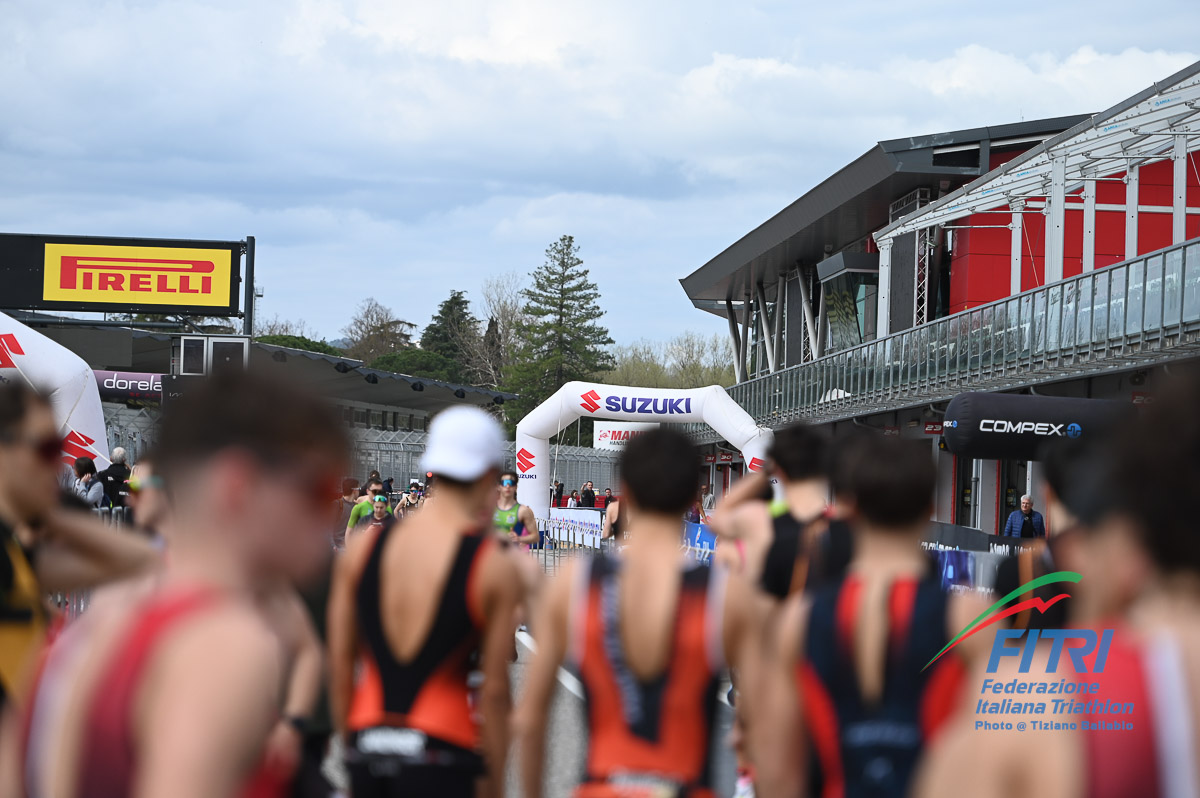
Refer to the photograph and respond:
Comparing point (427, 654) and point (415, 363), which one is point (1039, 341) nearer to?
point (427, 654)

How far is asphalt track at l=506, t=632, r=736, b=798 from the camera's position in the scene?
6.65 m

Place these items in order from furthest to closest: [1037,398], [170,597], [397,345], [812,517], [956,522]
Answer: [397,345], [956,522], [1037,398], [812,517], [170,597]

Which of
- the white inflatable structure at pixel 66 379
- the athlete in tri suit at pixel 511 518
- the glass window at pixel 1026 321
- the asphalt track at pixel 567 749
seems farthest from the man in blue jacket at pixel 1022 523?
the white inflatable structure at pixel 66 379

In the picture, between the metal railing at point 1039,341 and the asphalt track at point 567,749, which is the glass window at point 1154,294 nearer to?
the metal railing at point 1039,341

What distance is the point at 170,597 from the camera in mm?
1693

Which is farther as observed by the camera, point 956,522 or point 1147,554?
point 956,522

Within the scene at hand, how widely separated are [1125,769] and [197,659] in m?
1.19

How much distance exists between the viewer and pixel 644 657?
3.18m

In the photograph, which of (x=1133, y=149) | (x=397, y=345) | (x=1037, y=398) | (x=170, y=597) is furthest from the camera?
(x=397, y=345)

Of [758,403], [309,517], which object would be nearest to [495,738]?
[309,517]

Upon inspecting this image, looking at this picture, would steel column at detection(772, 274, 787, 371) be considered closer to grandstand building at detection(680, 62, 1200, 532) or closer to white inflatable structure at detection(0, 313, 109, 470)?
grandstand building at detection(680, 62, 1200, 532)

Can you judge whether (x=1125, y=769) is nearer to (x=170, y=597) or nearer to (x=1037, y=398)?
(x=170, y=597)

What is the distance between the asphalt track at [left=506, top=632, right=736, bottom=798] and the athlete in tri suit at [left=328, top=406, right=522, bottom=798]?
1950 mm

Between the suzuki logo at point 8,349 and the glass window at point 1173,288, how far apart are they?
19326 millimetres
